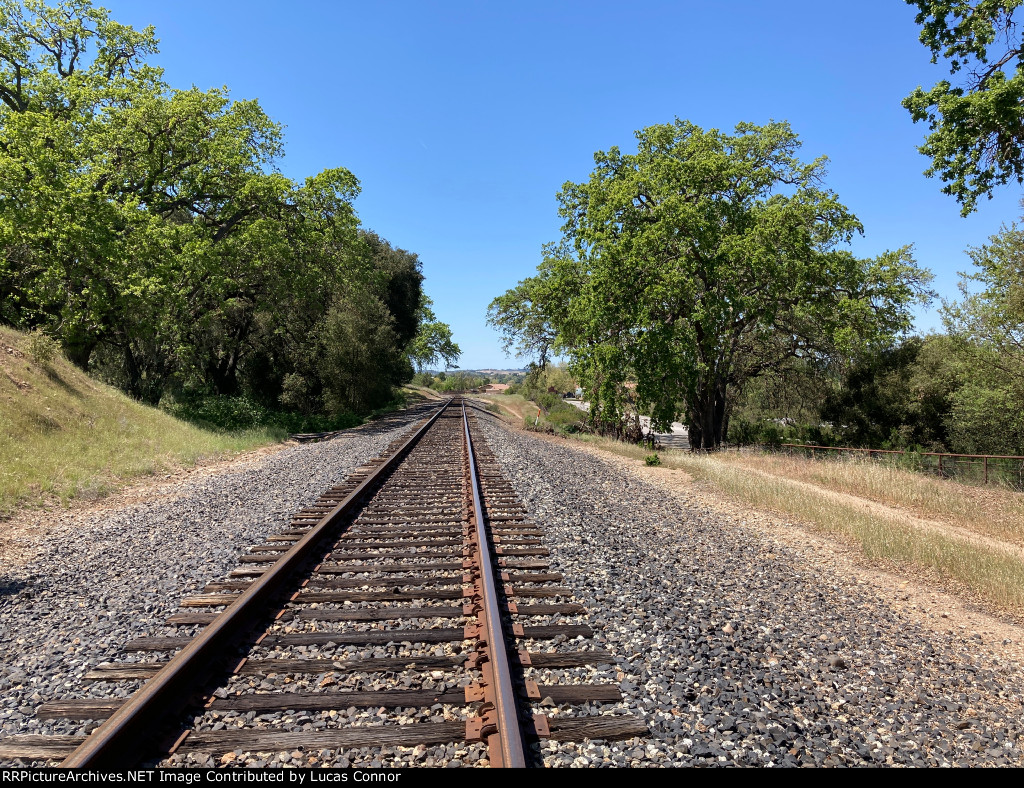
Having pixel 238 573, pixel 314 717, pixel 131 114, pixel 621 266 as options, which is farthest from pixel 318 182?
pixel 314 717

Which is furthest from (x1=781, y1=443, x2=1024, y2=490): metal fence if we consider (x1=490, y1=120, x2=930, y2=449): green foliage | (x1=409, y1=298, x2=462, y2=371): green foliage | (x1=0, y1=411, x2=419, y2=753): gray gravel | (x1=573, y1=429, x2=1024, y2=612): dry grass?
(x1=409, y1=298, x2=462, y2=371): green foliage

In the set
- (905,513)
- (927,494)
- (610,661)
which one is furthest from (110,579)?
(927,494)

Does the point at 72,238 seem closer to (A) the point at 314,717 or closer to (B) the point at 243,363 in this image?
(B) the point at 243,363

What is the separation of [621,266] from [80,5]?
25328 millimetres

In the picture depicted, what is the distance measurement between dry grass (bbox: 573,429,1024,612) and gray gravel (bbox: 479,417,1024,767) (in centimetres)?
153

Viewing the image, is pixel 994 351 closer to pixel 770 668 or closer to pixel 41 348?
pixel 770 668

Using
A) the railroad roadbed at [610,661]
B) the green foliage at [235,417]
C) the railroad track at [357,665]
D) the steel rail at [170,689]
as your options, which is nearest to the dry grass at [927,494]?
the railroad roadbed at [610,661]

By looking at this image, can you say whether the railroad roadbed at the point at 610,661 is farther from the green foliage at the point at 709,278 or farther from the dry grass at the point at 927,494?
the green foliage at the point at 709,278

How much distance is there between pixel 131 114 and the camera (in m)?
19.6

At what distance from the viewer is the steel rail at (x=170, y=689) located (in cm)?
242

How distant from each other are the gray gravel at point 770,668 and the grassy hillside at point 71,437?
8.44m

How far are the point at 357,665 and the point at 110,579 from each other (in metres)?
3.29

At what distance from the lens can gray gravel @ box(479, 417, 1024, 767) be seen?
2730 mm
